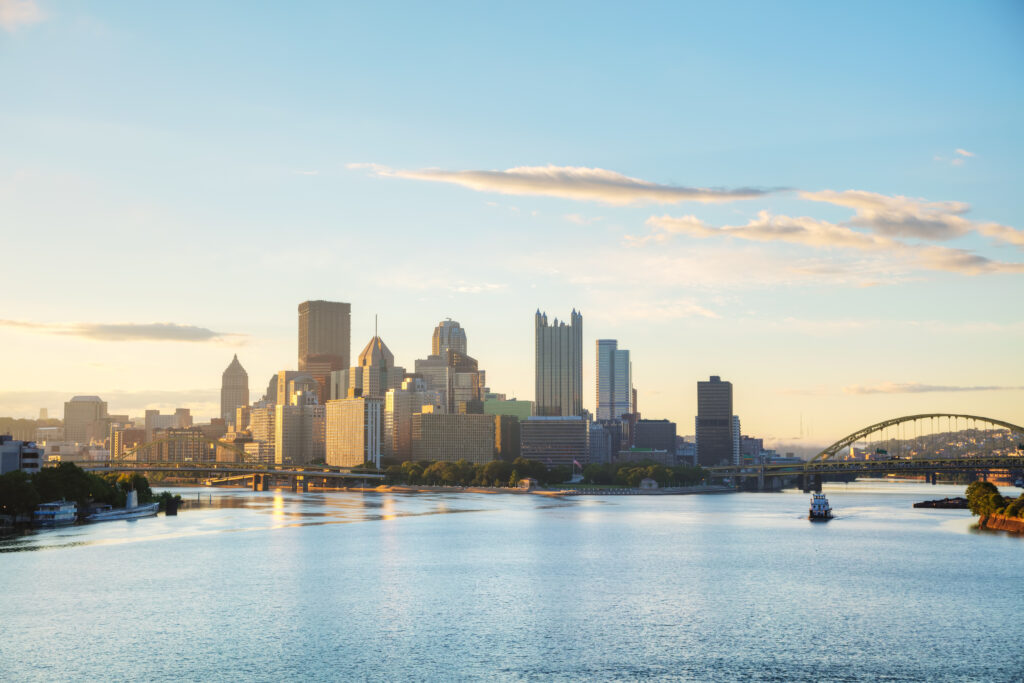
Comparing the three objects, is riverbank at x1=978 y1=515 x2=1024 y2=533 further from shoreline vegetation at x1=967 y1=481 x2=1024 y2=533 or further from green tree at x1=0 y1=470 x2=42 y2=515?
green tree at x1=0 y1=470 x2=42 y2=515

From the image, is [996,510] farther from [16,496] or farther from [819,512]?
[16,496]

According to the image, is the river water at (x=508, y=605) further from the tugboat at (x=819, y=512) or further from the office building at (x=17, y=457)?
the office building at (x=17, y=457)

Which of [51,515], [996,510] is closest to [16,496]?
[51,515]

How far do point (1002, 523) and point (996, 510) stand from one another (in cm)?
348

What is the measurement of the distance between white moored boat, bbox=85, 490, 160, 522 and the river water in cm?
1137

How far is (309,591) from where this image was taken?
70.9 m

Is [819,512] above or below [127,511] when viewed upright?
below

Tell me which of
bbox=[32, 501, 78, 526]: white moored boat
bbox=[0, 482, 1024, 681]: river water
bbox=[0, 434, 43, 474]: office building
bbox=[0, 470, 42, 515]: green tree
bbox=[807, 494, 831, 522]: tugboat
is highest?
bbox=[0, 434, 43, 474]: office building

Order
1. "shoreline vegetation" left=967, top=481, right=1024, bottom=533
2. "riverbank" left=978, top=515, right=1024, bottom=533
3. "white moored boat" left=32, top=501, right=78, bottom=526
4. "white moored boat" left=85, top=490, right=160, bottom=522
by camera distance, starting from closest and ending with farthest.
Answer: "riverbank" left=978, top=515, right=1024, bottom=533, "shoreline vegetation" left=967, top=481, right=1024, bottom=533, "white moored boat" left=32, top=501, right=78, bottom=526, "white moored boat" left=85, top=490, right=160, bottom=522

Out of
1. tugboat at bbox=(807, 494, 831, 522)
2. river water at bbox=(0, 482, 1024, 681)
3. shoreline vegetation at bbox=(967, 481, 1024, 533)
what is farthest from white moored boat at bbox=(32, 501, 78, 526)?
shoreline vegetation at bbox=(967, 481, 1024, 533)

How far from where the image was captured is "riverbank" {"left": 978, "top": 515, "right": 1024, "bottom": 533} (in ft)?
367

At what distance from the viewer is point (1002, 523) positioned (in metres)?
117

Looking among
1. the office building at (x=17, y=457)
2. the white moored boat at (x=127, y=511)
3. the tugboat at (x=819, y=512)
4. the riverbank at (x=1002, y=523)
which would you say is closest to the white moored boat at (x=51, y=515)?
the white moored boat at (x=127, y=511)

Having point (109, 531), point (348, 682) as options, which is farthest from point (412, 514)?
point (348, 682)
